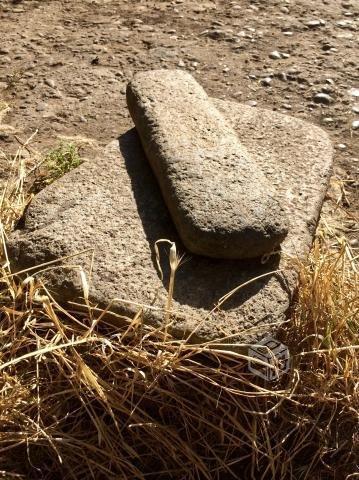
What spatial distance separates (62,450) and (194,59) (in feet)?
7.91

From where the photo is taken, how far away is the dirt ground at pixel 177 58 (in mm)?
3992

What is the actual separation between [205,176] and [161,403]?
2.45ft

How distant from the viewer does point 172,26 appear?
4.73 m

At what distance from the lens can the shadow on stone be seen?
2705 millimetres

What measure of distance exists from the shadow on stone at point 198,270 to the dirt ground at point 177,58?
950 millimetres

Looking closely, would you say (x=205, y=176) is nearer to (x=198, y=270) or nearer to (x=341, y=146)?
(x=198, y=270)

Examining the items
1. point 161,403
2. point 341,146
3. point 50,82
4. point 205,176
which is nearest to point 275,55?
point 341,146

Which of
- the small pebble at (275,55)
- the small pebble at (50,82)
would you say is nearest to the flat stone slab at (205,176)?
the small pebble at (50,82)

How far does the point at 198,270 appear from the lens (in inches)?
109

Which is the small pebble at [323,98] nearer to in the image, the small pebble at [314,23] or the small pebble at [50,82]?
the small pebble at [314,23]

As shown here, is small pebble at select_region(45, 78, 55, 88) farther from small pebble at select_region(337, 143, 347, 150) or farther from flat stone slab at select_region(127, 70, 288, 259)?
small pebble at select_region(337, 143, 347, 150)

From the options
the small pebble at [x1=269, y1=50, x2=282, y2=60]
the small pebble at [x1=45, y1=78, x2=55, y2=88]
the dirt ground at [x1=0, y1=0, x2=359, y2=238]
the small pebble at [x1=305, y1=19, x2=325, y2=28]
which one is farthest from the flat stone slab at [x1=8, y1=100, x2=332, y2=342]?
the small pebble at [x1=305, y1=19, x2=325, y2=28]

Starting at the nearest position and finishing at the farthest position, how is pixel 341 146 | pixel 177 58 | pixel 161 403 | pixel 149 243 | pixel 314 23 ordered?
1. pixel 161 403
2. pixel 149 243
3. pixel 341 146
4. pixel 177 58
5. pixel 314 23

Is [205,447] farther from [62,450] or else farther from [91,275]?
[91,275]
